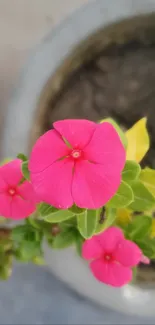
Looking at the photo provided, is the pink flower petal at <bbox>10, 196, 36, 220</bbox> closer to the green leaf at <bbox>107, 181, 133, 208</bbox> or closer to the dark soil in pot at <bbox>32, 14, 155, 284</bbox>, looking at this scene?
the green leaf at <bbox>107, 181, 133, 208</bbox>

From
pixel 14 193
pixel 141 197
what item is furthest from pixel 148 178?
pixel 14 193

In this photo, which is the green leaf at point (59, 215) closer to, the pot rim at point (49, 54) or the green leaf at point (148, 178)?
the green leaf at point (148, 178)

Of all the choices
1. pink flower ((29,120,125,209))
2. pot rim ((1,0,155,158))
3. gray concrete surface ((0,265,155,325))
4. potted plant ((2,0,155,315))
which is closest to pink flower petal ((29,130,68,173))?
pink flower ((29,120,125,209))

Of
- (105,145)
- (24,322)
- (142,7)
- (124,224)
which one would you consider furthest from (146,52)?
(24,322)

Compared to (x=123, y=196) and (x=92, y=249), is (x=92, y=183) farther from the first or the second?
(x=92, y=249)

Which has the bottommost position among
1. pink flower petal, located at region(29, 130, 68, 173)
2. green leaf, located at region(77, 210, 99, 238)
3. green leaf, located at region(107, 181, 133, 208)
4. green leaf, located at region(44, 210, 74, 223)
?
green leaf, located at region(77, 210, 99, 238)

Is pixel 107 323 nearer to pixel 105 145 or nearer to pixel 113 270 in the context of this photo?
pixel 113 270
